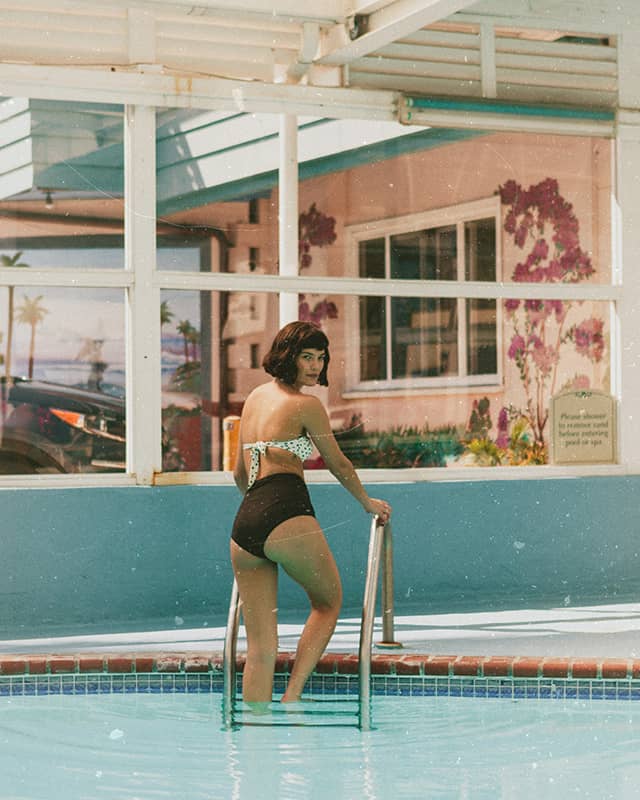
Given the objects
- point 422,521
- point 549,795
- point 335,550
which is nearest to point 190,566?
point 335,550

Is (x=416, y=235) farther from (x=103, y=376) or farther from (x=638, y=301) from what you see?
(x=103, y=376)

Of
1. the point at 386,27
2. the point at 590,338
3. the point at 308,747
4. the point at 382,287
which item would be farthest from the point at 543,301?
the point at 308,747

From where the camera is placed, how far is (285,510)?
5988mm

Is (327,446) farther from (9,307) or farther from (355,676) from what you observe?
(9,307)

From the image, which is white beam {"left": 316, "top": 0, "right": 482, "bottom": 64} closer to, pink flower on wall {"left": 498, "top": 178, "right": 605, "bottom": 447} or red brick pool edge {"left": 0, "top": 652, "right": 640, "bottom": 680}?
pink flower on wall {"left": 498, "top": 178, "right": 605, "bottom": 447}

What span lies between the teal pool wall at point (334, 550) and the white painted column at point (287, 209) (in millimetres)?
1200

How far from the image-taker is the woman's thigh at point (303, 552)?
5.98m

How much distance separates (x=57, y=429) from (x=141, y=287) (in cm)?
97

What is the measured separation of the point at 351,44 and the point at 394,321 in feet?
5.88

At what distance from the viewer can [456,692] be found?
264 inches

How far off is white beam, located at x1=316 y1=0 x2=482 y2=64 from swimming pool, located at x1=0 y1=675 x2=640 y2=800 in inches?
140

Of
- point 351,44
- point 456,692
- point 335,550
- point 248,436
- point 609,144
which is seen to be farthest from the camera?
point 609,144

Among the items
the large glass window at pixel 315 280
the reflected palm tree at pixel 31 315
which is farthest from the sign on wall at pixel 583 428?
the reflected palm tree at pixel 31 315

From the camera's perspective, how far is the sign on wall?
9.55m
